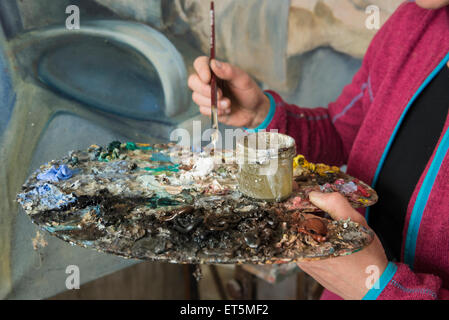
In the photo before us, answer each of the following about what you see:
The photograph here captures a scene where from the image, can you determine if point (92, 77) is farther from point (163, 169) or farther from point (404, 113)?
point (404, 113)

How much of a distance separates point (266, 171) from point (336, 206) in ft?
0.44

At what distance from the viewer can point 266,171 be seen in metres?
0.71

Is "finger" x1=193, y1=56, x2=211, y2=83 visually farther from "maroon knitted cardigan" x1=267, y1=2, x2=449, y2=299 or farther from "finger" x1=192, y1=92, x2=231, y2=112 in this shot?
"maroon knitted cardigan" x1=267, y1=2, x2=449, y2=299

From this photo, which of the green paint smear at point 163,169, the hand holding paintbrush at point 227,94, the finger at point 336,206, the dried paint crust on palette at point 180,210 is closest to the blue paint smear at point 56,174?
the dried paint crust on palette at point 180,210

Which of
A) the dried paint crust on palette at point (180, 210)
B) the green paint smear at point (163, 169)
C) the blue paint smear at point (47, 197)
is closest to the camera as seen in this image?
the dried paint crust on palette at point (180, 210)

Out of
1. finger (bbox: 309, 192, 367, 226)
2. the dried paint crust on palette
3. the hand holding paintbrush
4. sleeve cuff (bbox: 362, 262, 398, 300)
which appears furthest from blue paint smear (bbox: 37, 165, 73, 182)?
sleeve cuff (bbox: 362, 262, 398, 300)

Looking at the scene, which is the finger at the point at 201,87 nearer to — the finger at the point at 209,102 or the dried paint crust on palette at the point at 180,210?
the finger at the point at 209,102

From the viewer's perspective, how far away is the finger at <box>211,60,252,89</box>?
3.02 ft

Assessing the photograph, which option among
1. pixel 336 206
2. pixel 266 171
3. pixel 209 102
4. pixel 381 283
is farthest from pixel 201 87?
pixel 381 283

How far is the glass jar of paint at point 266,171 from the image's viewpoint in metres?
0.70

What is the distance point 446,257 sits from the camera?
2.53 feet

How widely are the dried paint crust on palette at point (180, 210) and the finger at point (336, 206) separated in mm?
18

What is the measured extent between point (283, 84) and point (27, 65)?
36.4 inches

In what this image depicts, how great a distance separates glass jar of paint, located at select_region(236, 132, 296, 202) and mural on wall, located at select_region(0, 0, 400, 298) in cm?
53
